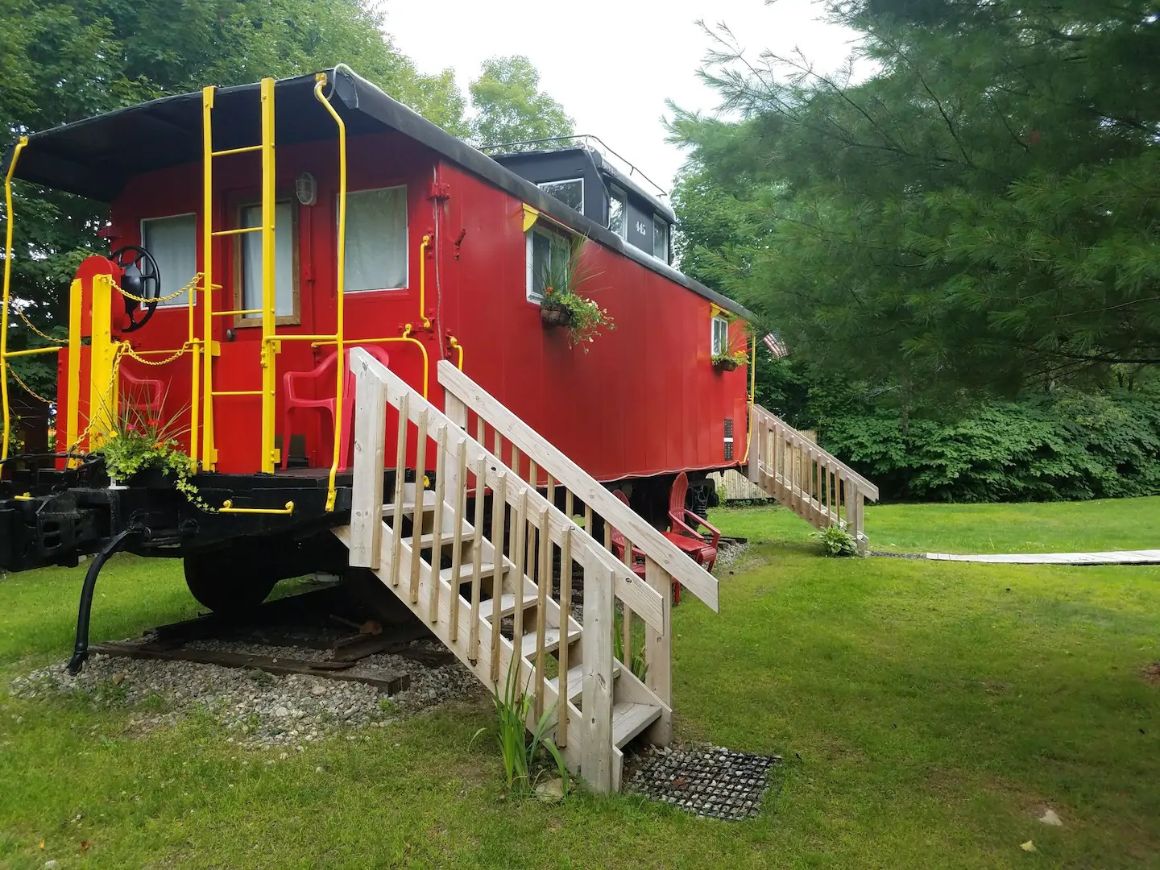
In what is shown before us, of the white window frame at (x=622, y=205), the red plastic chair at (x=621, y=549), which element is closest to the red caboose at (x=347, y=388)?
the red plastic chair at (x=621, y=549)

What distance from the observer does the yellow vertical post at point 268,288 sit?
4.07 meters

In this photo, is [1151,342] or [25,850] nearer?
[25,850]

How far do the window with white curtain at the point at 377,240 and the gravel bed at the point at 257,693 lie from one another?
232cm

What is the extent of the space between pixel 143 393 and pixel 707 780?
4.06 meters

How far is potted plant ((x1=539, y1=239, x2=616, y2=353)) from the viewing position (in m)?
5.98

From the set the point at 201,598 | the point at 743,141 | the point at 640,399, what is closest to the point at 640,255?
the point at 640,399

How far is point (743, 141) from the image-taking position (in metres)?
3.99

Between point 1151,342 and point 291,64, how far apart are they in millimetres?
11592

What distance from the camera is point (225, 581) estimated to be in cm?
612

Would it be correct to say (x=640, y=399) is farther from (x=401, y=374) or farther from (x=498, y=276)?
(x=401, y=374)

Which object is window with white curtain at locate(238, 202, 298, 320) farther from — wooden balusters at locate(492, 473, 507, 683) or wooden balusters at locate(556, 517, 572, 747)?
wooden balusters at locate(556, 517, 572, 747)

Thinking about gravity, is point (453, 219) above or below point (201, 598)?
above

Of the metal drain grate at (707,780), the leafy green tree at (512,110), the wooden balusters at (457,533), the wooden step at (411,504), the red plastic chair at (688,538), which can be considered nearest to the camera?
the metal drain grate at (707,780)

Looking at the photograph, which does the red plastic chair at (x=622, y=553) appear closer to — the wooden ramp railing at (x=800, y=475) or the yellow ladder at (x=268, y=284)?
the yellow ladder at (x=268, y=284)
